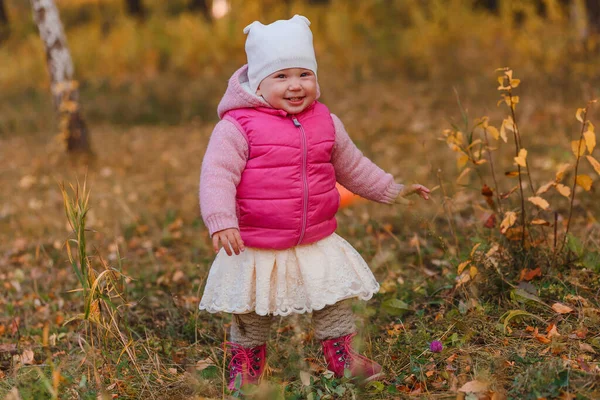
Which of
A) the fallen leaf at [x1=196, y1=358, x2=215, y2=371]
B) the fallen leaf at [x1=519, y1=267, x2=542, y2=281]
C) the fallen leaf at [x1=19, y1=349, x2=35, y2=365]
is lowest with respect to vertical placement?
the fallen leaf at [x1=196, y1=358, x2=215, y2=371]

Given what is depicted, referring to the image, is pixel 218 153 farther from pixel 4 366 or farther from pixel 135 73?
pixel 135 73

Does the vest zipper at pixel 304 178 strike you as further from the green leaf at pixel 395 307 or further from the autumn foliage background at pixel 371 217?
the green leaf at pixel 395 307

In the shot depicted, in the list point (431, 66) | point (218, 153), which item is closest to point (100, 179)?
point (218, 153)

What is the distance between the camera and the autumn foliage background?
2.69 meters

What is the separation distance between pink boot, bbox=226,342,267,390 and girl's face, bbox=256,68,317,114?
981mm

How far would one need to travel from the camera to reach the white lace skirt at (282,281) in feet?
8.68

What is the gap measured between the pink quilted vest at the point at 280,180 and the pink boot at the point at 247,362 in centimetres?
47

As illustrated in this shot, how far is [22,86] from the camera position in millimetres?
11930

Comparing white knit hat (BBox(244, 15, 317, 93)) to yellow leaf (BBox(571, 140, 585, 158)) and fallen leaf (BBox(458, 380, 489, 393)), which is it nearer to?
yellow leaf (BBox(571, 140, 585, 158))

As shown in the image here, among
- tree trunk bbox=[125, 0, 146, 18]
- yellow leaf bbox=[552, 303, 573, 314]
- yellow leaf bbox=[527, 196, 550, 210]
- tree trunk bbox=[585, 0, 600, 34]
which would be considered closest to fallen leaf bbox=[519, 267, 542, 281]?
yellow leaf bbox=[552, 303, 573, 314]

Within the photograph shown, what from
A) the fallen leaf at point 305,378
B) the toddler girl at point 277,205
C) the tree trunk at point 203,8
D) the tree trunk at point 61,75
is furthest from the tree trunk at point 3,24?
the fallen leaf at point 305,378

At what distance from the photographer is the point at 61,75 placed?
7020mm

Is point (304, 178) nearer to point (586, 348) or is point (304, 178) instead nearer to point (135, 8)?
point (586, 348)

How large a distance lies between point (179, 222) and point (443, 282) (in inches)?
92.1
